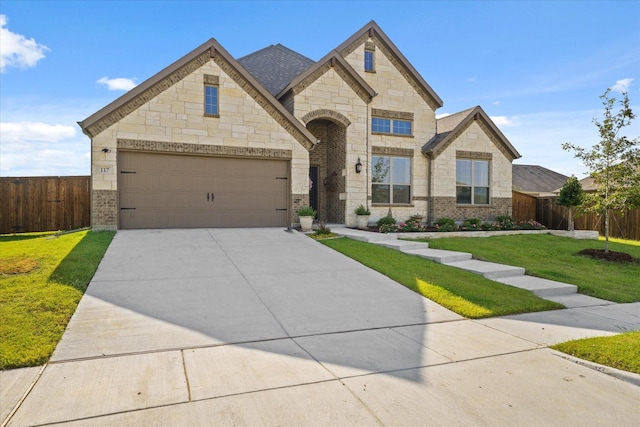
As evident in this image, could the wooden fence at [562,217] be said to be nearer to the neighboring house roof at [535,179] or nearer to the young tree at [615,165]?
the young tree at [615,165]

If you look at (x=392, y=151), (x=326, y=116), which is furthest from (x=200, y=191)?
(x=392, y=151)

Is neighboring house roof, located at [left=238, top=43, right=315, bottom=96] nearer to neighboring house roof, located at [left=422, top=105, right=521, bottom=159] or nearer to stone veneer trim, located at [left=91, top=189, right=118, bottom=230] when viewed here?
neighboring house roof, located at [left=422, top=105, right=521, bottom=159]

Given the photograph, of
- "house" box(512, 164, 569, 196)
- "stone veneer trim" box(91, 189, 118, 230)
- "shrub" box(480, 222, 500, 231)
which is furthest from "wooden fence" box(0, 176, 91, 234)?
"house" box(512, 164, 569, 196)

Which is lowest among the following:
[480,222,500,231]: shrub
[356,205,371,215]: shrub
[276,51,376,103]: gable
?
[480,222,500,231]: shrub

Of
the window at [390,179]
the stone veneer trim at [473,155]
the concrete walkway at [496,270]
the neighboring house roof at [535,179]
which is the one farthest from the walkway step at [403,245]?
the neighboring house roof at [535,179]

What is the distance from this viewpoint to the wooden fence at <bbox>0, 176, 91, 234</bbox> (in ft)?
49.1

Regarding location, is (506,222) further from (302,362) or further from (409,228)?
(302,362)

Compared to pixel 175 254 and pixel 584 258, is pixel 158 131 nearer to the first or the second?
pixel 175 254

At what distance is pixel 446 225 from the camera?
15.6m

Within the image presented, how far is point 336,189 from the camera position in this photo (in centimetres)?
1644

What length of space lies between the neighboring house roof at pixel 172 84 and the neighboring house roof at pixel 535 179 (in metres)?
25.2

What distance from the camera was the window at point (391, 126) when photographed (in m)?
16.6

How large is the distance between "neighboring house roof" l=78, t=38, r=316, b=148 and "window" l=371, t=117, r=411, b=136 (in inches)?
148

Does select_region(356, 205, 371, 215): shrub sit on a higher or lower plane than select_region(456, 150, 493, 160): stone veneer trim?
lower
